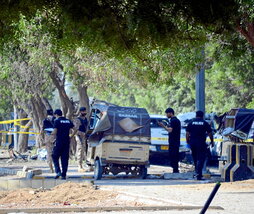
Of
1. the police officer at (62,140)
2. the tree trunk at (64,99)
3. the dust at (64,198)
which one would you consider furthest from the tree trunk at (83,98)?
the dust at (64,198)

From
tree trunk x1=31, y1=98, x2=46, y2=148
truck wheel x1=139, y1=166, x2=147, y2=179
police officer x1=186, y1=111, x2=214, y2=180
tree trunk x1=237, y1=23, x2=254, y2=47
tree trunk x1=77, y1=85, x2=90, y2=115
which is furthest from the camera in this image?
tree trunk x1=31, y1=98, x2=46, y2=148

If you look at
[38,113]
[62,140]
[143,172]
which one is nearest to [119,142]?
[143,172]

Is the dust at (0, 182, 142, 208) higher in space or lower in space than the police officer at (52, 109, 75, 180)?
lower

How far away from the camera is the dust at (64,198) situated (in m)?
13.7

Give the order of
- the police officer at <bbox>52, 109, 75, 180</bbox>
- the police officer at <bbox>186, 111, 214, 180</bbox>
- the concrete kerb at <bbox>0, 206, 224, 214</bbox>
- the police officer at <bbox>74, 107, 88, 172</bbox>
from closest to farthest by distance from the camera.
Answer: the concrete kerb at <bbox>0, 206, 224, 214</bbox>, the police officer at <bbox>52, 109, 75, 180</bbox>, the police officer at <bbox>186, 111, 214, 180</bbox>, the police officer at <bbox>74, 107, 88, 172</bbox>

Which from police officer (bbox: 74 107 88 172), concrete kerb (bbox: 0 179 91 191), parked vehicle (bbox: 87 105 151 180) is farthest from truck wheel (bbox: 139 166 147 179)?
concrete kerb (bbox: 0 179 91 191)

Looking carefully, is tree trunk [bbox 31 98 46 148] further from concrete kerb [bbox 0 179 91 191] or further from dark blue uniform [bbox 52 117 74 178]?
concrete kerb [bbox 0 179 91 191]

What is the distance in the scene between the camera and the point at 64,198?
1442cm

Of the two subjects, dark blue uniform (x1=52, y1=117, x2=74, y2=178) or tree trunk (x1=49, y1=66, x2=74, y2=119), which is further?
tree trunk (x1=49, y1=66, x2=74, y2=119)

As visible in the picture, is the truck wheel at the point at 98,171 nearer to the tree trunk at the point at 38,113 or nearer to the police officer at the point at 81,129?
the police officer at the point at 81,129

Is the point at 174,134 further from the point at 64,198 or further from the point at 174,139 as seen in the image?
the point at 64,198

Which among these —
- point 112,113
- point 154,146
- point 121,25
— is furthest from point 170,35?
point 154,146

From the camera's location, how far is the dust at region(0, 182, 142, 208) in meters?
13.7

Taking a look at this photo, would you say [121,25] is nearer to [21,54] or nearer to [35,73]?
[21,54]
